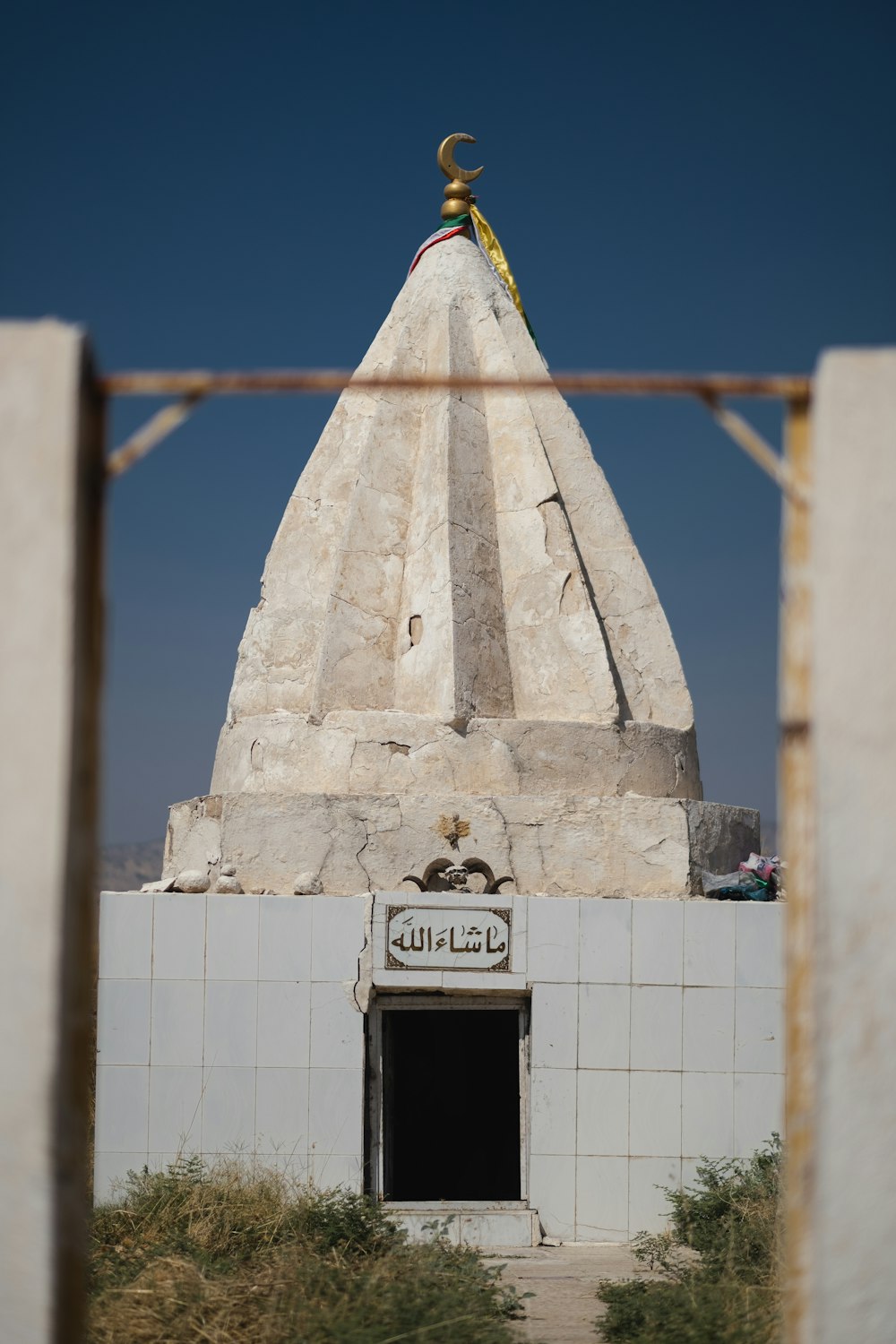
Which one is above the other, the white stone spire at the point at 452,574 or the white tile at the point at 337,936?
the white stone spire at the point at 452,574

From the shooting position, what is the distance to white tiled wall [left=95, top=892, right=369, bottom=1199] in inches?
273

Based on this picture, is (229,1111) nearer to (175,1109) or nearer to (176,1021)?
(175,1109)

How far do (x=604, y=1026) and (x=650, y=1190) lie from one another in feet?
2.71

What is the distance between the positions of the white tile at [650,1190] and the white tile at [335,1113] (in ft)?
4.52

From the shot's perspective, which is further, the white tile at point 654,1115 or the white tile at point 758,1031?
the white tile at point 758,1031

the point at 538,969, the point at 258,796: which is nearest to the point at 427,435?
the point at 258,796

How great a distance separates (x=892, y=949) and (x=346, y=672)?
208 inches

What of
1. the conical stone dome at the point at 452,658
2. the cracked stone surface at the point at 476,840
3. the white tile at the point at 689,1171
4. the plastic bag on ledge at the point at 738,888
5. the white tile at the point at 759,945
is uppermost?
the conical stone dome at the point at 452,658

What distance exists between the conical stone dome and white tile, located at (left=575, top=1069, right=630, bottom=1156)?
3.32ft

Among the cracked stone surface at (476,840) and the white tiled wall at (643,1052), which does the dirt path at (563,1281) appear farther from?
the cracked stone surface at (476,840)

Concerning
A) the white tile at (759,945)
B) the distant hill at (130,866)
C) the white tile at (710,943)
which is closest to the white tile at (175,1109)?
the white tile at (710,943)

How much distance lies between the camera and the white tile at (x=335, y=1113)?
22.6ft

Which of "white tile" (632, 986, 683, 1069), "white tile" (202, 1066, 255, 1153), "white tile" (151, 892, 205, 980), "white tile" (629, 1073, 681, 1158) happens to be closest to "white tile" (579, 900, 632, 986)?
"white tile" (632, 986, 683, 1069)

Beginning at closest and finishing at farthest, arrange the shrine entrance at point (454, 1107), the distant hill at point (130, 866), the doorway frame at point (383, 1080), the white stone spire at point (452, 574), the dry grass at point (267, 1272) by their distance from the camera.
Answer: the dry grass at point (267, 1272), the doorway frame at point (383, 1080), the white stone spire at point (452, 574), the shrine entrance at point (454, 1107), the distant hill at point (130, 866)
